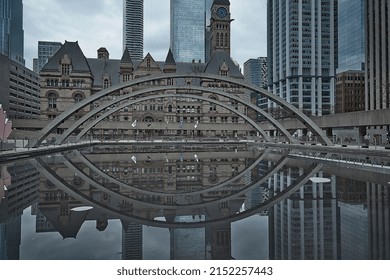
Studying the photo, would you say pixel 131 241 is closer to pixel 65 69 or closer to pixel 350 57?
pixel 65 69

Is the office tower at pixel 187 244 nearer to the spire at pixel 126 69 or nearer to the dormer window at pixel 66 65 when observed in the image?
→ the dormer window at pixel 66 65

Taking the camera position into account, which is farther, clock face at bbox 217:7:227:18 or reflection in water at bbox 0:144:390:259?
clock face at bbox 217:7:227:18

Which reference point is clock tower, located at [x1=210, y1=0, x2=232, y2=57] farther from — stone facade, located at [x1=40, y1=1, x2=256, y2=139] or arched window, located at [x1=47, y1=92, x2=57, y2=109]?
arched window, located at [x1=47, y1=92, x2=57, y2=109]

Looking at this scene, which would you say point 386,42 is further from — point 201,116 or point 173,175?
point 173,175

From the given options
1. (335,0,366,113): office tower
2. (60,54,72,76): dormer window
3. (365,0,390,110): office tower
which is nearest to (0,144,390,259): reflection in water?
(60,54,72,76): dormer window

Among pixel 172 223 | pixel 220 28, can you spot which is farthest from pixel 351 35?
pixel 172 223
